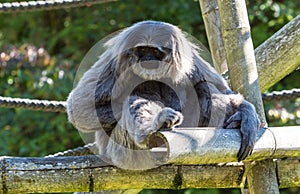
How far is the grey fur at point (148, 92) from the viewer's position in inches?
136

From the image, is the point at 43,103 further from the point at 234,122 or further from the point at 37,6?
the point at 234,122

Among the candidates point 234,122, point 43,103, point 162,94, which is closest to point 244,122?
point 234,122

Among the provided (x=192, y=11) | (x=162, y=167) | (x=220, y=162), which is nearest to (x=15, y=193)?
(x=162, y=167)

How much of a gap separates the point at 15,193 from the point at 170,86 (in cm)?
117

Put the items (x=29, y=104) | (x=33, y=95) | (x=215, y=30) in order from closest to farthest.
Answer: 1. (x=215, y=30)
2. (x=29, y=104)
3. (x=33, y=95)

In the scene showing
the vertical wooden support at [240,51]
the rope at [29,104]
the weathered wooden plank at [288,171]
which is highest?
the vertical wooden support at [240,51]

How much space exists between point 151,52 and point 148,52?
0.7 inches

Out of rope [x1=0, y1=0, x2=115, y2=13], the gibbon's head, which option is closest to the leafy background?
rope [x1=0, y1=0, x2=115, y2=13]

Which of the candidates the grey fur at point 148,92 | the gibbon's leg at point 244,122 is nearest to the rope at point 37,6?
the grey fur at point 148,92

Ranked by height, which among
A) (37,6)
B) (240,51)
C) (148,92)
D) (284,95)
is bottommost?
(284,95)

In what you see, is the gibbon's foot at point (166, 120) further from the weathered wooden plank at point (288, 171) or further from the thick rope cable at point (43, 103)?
the thick rope cable at point (43, 103)

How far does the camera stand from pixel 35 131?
7781 millimetres

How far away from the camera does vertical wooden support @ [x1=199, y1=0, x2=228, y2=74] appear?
4.14m

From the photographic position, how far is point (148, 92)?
3654 millimetres
